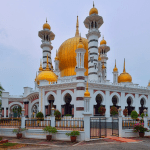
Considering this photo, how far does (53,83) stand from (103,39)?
→ 21413 mm

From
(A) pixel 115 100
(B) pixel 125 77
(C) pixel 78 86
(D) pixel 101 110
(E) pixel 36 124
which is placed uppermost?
(B) pixel 125 77

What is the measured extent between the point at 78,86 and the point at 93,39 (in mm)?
11128

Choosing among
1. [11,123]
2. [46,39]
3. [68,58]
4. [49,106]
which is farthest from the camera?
[46,39]

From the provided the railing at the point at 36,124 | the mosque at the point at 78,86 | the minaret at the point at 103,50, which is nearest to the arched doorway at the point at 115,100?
the mosque at the point at 78,86

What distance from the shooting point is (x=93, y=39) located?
32.6 metres

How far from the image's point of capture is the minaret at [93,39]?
3140cm

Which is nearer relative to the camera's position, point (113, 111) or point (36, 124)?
point (36, 124)

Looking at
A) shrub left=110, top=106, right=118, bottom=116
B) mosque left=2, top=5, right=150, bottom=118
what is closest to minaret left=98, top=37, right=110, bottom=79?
mosque left=2, top=5, right=150, bottom=118

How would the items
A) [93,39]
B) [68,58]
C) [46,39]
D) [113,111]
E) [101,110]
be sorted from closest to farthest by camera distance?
[101,110], [113,111], [93,39], [68,58], [46,39]

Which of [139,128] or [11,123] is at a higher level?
[11,123]

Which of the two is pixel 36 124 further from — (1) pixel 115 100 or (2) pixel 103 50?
(2) pixel 103 50

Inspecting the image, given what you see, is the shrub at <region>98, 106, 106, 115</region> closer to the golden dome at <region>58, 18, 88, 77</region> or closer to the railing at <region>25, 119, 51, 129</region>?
the golden dome at <region>58, 18, 88, 77</region>

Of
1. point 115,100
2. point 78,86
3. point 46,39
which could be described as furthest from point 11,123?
point 46,39

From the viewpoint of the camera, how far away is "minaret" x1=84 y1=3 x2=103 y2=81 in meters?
31.4
